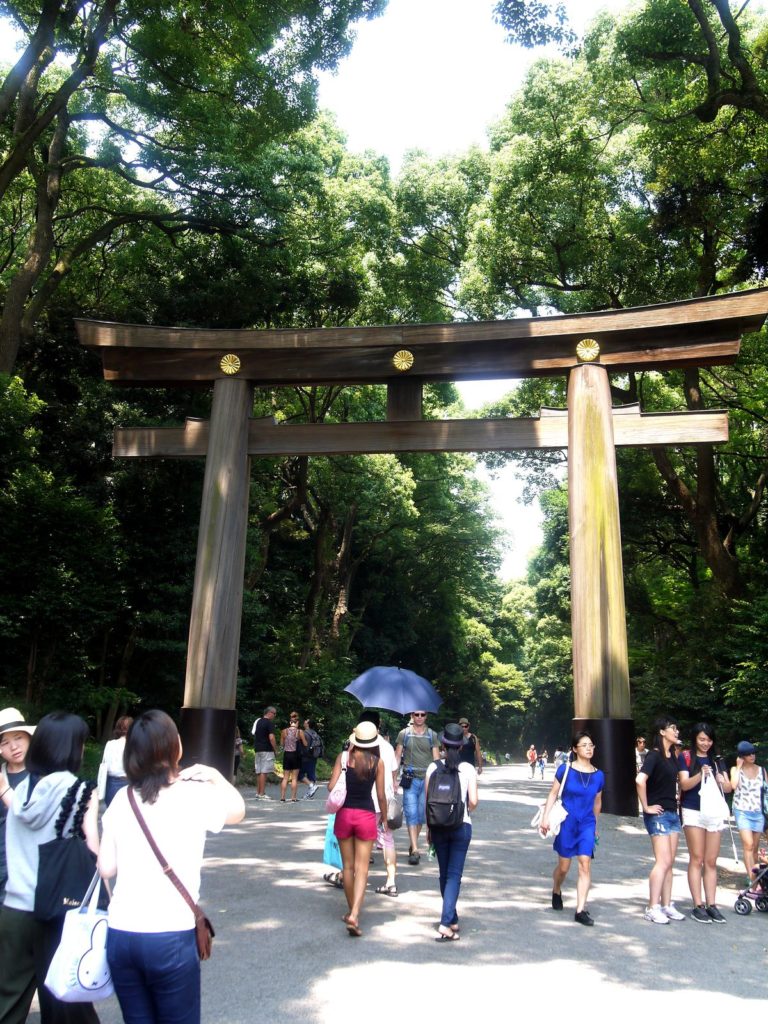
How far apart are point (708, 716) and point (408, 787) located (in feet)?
38.2

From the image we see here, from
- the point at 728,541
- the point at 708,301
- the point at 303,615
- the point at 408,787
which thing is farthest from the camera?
the point at 303,615

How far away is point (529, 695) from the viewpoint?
163 feet

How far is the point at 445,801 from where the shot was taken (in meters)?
5.55

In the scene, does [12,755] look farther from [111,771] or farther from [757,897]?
[757,897]

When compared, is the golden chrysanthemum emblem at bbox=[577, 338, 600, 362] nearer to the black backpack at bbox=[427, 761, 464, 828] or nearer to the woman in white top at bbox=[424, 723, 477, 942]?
the woman in white top at bbox=[424, 723, 477, 942]

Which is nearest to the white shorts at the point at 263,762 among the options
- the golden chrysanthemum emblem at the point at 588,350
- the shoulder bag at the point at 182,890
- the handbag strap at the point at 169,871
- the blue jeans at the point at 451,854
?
the golden chrysanthemum emblem at the point at 588,350

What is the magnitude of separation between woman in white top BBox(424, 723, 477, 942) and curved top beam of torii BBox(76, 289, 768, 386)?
7.16 meters

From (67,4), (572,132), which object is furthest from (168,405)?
(572,132)

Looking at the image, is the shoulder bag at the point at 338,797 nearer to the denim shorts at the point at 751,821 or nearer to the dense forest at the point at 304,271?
the denim shorts at the point at 751,821

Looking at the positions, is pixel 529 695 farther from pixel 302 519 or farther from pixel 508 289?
pixel 508 289

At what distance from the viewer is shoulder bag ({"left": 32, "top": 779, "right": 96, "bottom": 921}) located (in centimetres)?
327

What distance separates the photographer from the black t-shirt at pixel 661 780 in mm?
6281

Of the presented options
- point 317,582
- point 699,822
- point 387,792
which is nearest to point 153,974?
point 387,792

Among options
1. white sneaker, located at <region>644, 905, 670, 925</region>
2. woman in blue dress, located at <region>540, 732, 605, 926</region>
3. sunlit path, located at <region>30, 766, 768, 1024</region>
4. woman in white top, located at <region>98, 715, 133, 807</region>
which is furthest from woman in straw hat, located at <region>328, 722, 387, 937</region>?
white sneaker, located at <region>644, 905, 670, 925</region>
